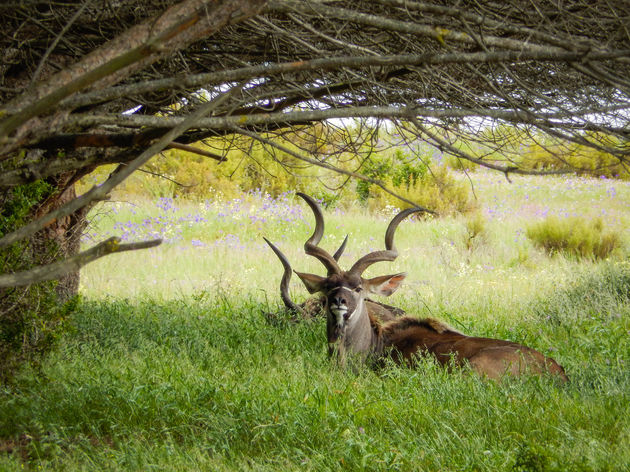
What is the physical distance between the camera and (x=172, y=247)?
14.2 m

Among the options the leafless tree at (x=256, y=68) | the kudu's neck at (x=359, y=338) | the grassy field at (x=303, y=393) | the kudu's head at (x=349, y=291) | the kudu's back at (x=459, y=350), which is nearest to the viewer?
the leafless tree at (x=256, y=68)

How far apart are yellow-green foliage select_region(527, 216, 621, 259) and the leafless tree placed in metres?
9.07

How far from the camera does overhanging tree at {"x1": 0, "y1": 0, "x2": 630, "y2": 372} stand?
98.3 inches

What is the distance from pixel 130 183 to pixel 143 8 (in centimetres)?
1794

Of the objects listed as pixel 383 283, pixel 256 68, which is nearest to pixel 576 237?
pixel 383 283

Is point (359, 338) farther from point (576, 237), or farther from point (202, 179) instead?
point (202, 179)

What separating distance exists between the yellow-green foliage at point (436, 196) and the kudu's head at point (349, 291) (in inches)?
467

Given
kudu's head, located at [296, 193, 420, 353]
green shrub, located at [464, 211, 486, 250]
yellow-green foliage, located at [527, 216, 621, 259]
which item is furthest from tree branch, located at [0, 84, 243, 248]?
yellow-green foliage, located at [527, 216, 621, 259]

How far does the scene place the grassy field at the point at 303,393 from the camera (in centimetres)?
372

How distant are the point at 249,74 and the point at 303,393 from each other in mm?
2677

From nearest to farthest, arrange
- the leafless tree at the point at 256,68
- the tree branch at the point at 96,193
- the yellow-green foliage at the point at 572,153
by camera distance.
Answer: the tree branch at the point at 96,193, the leafless tree at the point at 256,68, the yellow-green foliage at the point at 572,153

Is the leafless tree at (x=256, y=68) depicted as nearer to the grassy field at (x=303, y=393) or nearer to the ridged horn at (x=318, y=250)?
the ridged horn at (x=318, y=250)

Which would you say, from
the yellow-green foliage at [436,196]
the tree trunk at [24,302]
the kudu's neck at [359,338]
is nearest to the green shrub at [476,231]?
the yellow-green foliage at [436,196]

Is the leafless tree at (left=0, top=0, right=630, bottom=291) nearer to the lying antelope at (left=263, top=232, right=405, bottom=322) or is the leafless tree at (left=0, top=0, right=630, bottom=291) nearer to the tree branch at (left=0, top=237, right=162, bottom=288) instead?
the tree branch at (left=0, top=237, right=162, bottom=288)
